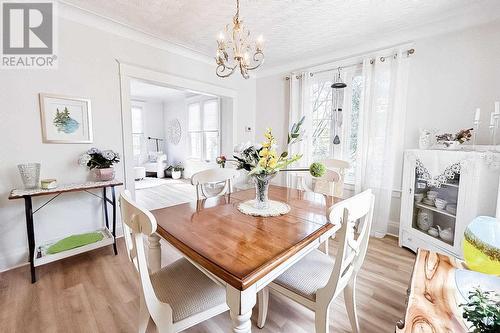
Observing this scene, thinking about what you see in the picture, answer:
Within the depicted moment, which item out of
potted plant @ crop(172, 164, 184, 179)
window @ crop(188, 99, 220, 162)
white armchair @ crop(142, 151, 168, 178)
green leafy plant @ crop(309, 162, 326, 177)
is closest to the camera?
green leafy plant @ crop(309, 162, 326, 177)

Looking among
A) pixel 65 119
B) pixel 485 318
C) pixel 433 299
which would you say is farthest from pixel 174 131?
pixel 485 318

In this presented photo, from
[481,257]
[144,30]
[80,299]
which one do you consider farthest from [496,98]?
[80,299]

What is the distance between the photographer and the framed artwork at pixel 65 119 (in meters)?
2.09

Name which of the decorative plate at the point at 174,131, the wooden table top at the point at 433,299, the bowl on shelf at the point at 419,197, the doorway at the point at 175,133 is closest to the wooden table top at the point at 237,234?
the wooden table top at the point at 433,299

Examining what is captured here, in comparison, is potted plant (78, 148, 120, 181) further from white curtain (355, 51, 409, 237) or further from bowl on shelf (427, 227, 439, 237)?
bowl on shelf (427, 227, 439, 237)

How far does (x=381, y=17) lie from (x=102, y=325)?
144 inches

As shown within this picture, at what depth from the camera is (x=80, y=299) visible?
5.36 ft

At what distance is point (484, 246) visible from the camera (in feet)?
2.56

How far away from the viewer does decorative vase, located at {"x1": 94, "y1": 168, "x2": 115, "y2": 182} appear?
2273 mm

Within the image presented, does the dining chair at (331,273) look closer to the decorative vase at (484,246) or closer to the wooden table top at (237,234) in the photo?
the wooden table top at (237,234)

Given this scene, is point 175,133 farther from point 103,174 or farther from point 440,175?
point 440,175

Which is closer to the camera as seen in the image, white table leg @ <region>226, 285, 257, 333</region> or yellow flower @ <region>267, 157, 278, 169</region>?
white table leg @ <region>226, 285, 257, 333</region>

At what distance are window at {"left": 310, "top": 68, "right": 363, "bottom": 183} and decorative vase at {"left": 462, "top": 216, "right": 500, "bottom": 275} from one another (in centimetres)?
223

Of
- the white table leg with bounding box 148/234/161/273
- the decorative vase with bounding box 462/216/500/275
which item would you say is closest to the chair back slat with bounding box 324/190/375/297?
the decorative vase with bounding box 462/216/500/275
